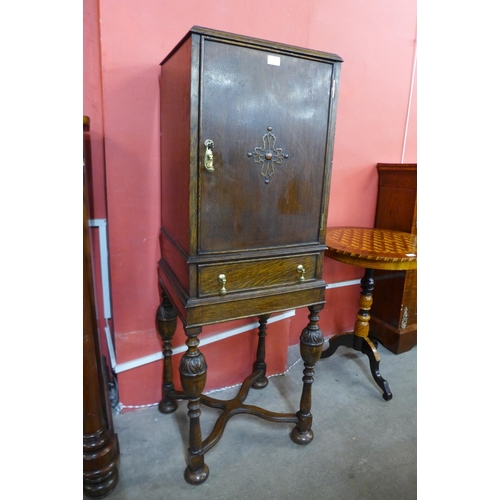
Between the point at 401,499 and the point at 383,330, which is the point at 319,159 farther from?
the point at 383,330

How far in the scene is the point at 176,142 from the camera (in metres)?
1.24

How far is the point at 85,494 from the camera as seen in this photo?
1328mm

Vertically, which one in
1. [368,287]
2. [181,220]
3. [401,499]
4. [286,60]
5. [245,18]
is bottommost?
[401,499]

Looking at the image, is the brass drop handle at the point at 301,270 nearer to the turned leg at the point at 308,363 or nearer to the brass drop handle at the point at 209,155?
the turned leg at the point at 308,363

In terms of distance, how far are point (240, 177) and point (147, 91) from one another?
62 cm

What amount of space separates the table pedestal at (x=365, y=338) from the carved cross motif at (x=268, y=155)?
40.9 inches

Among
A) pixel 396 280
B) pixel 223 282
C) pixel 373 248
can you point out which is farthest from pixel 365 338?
pixel 223 282

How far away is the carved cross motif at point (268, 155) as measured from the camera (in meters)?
1.18

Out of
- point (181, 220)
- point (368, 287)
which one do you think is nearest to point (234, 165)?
Answer: point (181, 220)

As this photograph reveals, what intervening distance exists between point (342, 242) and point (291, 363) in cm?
86

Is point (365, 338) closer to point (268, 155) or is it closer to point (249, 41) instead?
point (268, 155)

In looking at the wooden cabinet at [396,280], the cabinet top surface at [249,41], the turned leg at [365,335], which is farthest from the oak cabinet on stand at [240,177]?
the wooden cabinet at [396,280]

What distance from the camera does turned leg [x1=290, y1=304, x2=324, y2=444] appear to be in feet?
4.85
